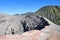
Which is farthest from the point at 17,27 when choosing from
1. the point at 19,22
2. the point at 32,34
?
the point at 32,34

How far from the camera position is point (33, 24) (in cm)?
3108

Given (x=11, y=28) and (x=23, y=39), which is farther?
(x=11, y=28)

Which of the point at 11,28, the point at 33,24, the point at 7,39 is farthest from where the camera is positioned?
the point at 11,28

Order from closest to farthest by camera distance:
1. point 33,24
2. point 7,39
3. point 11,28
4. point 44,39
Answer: point 7,39, point 44,39, point 33,24, point 11,28

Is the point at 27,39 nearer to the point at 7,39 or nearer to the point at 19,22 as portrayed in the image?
the point at 7,39

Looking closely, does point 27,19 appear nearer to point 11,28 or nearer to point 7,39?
point 11,28

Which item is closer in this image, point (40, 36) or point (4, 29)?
point (40, 36)

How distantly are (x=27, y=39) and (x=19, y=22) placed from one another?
20.7 metres

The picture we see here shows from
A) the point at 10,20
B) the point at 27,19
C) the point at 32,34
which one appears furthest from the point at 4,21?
the point at 32,34

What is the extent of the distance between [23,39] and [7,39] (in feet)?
4.57

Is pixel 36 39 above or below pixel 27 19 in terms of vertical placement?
below

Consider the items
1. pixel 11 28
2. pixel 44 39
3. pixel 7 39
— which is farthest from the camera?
pixel 11 28

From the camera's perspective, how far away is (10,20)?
34281 millimetres

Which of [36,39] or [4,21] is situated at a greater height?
[4,21]
